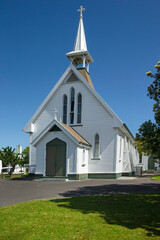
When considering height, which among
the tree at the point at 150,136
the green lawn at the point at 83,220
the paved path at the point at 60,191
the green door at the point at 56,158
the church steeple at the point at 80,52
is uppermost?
the church steeple at the point at 80,52

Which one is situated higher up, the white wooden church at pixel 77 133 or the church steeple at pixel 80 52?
the church steeple at pixel 80 52

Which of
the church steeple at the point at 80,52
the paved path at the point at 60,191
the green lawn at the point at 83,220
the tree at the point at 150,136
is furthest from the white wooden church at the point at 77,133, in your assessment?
the green lawn at the point at 83,220

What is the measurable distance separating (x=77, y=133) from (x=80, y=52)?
10044mm

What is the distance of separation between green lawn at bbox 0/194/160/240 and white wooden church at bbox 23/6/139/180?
435 inches

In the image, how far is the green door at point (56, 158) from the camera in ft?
68.3

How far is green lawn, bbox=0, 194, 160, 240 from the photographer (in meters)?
6.15

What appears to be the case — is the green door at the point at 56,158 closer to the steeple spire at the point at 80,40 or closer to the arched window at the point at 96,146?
the arched window at the point at 96,146

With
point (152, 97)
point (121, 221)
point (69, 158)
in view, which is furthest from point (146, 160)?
point (121, 221)

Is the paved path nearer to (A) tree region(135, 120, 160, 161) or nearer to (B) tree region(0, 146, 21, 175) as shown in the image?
(A) tree region(135, 120, 160, 161)

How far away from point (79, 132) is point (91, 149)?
216 centimetres

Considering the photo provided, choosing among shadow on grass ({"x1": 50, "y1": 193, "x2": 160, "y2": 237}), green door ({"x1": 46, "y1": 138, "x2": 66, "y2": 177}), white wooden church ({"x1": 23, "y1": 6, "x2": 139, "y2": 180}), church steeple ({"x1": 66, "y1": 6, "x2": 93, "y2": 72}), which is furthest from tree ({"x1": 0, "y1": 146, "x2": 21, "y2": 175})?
shadow on grass ({"x1": 50, "y1": 193, "x2": 160, "y2": 237})

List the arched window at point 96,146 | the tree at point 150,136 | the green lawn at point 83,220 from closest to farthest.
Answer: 1. the green lawn at point 83,220
2. the tree at point 150,136
3. the arched window at point 96,146

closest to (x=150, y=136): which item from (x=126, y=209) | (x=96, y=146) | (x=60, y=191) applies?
(x=126, y=209)

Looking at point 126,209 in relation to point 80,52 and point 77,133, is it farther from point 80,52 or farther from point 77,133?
point 80,52
